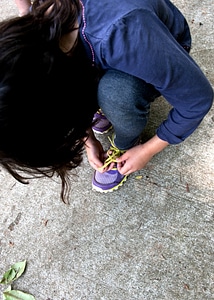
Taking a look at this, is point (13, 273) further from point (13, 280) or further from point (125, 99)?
point (125, 99)

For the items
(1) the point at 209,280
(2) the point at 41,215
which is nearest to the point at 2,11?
(2) the point at 41,215

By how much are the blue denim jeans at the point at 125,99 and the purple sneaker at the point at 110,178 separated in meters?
0.21

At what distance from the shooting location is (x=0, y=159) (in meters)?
0.95

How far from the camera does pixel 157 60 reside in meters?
0.94

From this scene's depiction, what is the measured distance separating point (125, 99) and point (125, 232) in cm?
49

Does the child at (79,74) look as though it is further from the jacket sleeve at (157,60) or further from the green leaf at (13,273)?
the green leaf at (13,273)

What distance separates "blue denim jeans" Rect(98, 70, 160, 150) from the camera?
1.08 m

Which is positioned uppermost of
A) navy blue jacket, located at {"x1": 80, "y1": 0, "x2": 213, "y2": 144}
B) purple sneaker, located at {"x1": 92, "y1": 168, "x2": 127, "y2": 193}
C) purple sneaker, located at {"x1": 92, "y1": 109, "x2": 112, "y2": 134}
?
navy blue jacket, located at {"x1": 80, "y1": 0, "x2": 213, "y2": 144}

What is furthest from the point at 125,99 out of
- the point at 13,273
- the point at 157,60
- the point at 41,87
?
the point at 13,273

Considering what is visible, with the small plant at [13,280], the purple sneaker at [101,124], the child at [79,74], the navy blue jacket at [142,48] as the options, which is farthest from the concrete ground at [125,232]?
the navy blue jacket at [142,48]

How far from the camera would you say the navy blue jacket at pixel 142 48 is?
91 cm

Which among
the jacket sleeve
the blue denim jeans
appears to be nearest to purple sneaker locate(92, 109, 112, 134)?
the blue denim jeans

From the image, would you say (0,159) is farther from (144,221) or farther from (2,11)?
(2,11)

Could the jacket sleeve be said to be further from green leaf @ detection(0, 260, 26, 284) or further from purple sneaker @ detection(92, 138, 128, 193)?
green leaf @ detection(0, 260, 26, 284)
